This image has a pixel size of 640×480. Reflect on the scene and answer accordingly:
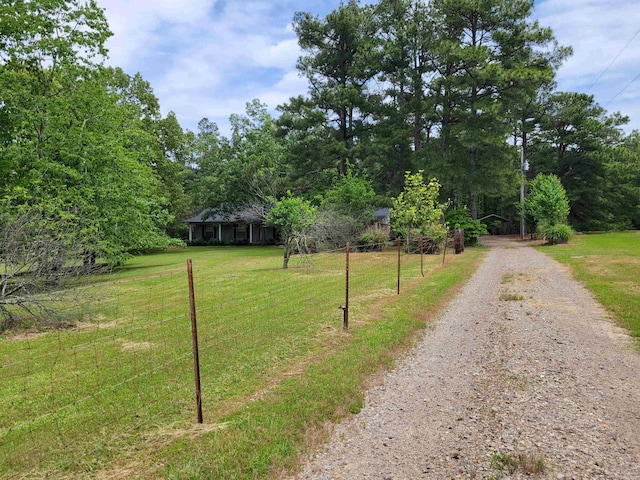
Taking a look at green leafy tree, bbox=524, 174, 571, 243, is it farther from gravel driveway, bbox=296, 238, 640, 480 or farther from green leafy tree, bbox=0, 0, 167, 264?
green leafy tree, bbox=0, 0, 167, 264

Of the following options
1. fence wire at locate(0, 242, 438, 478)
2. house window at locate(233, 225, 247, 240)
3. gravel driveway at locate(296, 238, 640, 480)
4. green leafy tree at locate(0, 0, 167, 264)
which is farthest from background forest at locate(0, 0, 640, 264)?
gravel driveway at locate(296, 238, 640, 480)

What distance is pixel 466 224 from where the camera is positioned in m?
26.2

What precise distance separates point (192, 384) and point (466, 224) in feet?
79.6

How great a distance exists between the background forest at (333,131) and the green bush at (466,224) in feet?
3.93

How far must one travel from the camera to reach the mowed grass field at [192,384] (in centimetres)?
330

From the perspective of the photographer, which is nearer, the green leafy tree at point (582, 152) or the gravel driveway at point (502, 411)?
the gravel driveway at point (502, 411)

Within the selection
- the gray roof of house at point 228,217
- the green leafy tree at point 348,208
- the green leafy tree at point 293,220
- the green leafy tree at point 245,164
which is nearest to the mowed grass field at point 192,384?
the green leafy tree at point 293,220

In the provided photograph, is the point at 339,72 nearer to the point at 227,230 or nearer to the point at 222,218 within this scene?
the point at 222,218

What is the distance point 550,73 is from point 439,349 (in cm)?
2481

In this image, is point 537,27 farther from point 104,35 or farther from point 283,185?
point 104,35

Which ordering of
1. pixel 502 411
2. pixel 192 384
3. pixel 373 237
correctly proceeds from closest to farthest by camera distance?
pixel 502 411 → pixel 192 384 → pixel 373 237

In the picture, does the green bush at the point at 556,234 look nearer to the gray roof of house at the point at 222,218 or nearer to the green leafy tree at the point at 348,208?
the green leafy tree at the point at 348,208

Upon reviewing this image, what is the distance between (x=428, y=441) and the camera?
3.49m

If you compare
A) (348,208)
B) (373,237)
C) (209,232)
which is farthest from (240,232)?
(373,237)
